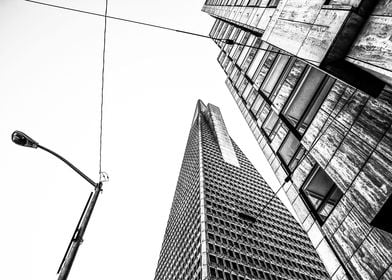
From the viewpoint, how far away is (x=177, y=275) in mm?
72312

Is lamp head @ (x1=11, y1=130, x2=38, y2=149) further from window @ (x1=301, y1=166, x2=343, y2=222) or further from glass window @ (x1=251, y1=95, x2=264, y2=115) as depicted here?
glass window @ (x1=251, y1=95, x2=264, y2=115)

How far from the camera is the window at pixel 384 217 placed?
6656 millimetres

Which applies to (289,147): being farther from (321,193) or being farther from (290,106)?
(321,193)

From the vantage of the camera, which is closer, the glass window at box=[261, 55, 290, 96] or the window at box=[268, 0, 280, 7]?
the glass window at box=[261, 55, 290, 96]

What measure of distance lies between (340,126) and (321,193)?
305 centimetres

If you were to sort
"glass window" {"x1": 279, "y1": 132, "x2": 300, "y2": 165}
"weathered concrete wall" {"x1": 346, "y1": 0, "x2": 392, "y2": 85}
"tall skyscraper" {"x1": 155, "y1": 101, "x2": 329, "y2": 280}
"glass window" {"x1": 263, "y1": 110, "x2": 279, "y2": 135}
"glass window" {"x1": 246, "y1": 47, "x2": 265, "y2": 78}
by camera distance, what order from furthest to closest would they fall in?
"tall skyscraper" {"x1": 155, "y1": 101, "x2": 329, "y2": 280}, "glass window" {"x1": 246, "y1": 47, "x2": 265, "y2": 78}, "glass window" {"x1": 263, "y1": 110, "x2": 279, "y2": 135}, "glass window" {"x1": 279, "y1": 132, "x2": 300, "y2": 165}, "weathered concrete wall" {"x1": 346, "y1": 0, "x2": 392, "y2": 85}

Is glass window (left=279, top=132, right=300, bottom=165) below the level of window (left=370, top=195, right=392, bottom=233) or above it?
below

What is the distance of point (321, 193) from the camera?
34.7 ft

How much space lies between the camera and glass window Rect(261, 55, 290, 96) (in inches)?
552

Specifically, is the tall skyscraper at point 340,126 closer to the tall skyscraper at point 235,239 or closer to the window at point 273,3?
the window at point 273,3

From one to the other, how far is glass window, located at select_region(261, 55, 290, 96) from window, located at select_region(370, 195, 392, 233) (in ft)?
28.7

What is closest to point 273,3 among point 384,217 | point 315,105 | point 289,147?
point 315,105

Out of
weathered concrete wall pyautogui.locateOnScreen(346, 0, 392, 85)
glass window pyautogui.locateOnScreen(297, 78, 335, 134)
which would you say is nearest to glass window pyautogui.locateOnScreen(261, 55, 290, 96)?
glass window pyautogui.locateOnScreen(297, 78, 335, 134)

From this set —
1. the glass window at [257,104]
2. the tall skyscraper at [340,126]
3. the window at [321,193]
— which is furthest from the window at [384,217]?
the glass window at [257,104]
